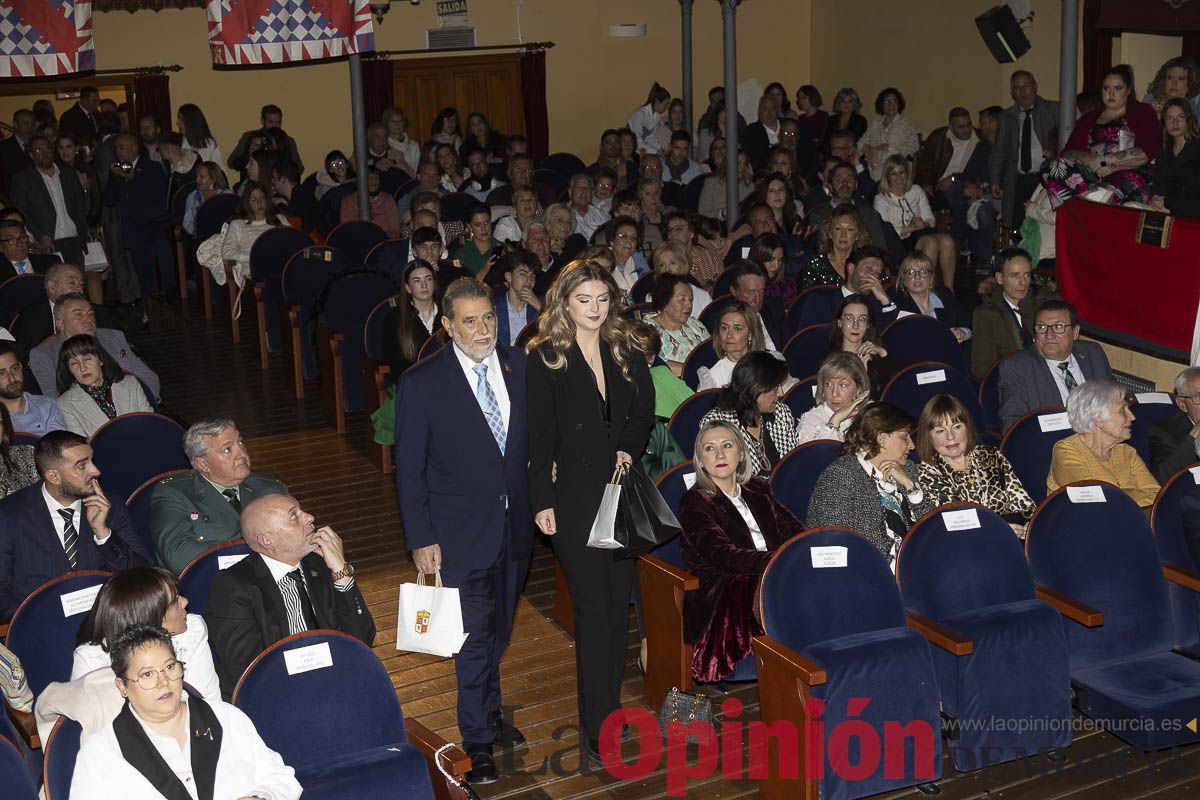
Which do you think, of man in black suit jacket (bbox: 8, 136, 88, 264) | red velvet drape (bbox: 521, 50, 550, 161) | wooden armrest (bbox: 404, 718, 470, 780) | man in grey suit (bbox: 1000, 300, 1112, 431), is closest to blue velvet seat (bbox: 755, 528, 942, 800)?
wooden armrest (bbox: 404, 718, 470, 780)

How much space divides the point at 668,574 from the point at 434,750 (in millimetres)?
1183

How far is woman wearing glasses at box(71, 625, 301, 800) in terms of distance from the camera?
123 inches

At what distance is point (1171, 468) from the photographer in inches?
209

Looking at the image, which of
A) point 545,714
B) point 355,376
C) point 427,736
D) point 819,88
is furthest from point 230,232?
point 819,88

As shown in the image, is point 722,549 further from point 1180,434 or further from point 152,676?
point 1180,434

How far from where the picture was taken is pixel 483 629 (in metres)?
4.24

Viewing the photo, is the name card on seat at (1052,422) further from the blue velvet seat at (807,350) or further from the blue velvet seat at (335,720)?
the blue velvet seat at (335,720)

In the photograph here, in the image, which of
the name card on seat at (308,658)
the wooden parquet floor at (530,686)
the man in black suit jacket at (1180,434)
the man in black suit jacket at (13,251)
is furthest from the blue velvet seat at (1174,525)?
the man in black suit jacket at (13,251)

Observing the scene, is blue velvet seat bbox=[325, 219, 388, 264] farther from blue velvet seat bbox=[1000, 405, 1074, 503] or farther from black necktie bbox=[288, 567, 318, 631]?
black necktie bbox=[288, 567, 318, 631]

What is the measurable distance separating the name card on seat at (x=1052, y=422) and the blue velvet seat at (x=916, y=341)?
1.40 m

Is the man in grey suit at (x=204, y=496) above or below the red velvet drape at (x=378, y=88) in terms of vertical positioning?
below

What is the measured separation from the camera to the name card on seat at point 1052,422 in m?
5.50

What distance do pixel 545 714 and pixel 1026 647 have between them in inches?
68.9

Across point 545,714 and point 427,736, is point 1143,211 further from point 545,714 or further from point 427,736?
point 427,736
